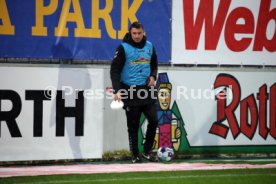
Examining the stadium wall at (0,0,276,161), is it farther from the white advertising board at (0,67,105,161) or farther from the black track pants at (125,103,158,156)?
the black track pants at (125,103,158,156)

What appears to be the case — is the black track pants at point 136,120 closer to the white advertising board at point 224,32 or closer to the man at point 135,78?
the man at point 135,78

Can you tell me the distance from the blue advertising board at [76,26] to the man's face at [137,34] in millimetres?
986

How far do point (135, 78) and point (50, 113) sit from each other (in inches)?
57.2

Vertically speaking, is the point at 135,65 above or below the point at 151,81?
above

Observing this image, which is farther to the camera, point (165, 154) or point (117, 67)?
point (165, 154)

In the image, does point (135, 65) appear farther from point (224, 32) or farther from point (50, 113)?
point (224, 32)

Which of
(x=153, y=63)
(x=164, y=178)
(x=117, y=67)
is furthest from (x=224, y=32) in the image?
(x=164, y=178)

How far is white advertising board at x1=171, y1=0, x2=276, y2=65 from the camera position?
380 inches

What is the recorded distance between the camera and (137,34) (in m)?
8.23

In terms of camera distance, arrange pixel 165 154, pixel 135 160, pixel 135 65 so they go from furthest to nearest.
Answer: pixel 165 154 → pixel 135 160 → pixel 135 65

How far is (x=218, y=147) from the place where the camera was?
9.95 m

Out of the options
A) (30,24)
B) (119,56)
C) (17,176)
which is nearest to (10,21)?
(30,24)

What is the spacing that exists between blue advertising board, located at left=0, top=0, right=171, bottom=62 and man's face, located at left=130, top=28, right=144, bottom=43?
0.99m

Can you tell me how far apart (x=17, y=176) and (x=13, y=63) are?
2030 millimetres
